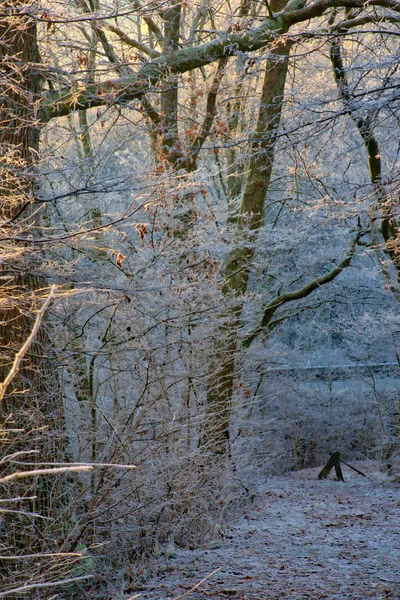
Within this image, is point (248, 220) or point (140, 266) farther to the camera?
point (248, 220)

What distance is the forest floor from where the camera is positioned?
5547 millimetres

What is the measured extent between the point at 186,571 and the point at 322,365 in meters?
13.6

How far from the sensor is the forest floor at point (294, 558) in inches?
218

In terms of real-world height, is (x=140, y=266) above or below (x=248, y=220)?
below

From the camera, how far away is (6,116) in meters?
5.80

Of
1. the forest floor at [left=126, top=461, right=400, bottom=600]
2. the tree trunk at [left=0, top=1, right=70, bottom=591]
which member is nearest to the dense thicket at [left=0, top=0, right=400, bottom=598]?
the tree trunk at [left=0, top=1, right=70, bottom=591]

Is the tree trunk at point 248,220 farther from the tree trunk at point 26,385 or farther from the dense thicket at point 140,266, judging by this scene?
the tree trunk at point 26,385

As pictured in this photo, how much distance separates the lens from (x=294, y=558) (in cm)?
677

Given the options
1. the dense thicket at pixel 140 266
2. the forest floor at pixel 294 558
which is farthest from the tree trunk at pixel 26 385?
the forest floor at pixel 294 558

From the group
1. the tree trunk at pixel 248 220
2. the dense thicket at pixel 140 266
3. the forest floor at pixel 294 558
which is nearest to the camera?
the dense thicket at pixel 140 266

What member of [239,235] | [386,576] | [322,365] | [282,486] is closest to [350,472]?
[282,486]

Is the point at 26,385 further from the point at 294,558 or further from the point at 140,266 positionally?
the point at 294,558

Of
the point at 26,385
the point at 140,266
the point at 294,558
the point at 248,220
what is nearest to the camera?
the point at 26,385

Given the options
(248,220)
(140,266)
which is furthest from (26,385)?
(248,220)
